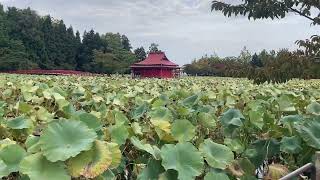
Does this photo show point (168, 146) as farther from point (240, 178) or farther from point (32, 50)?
point (32, 50)

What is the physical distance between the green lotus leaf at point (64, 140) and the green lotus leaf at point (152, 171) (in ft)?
0.83

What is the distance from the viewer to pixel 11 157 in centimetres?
153

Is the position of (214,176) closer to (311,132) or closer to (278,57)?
(311,132)

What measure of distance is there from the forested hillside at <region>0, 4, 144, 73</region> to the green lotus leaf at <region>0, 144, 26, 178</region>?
51387mm

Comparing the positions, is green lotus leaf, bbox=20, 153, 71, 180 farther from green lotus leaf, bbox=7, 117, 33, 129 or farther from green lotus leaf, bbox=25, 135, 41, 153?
green lotus leaf, bbox=7, 117, 33, 129

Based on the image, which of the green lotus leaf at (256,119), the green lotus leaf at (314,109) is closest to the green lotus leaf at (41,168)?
the green lotus leaf at (256,119)

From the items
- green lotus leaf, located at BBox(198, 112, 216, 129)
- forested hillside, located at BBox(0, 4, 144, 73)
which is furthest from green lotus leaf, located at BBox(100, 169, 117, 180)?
forested hillside, located at BBox(0, 4, 144, 73)

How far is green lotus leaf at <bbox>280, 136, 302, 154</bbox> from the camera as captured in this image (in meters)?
2.10

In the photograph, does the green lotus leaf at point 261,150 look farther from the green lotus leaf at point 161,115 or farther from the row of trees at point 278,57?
the row of trees at point 278,57

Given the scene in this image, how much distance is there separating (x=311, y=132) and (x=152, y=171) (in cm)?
81

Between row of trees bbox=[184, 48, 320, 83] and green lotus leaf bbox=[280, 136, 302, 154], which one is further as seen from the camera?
row of trees bbox=[184, 48, 320, 83]

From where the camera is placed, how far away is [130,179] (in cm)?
186

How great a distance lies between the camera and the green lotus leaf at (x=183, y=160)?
5.35 ft

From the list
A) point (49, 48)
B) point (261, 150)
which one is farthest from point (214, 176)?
point (49, 48)
